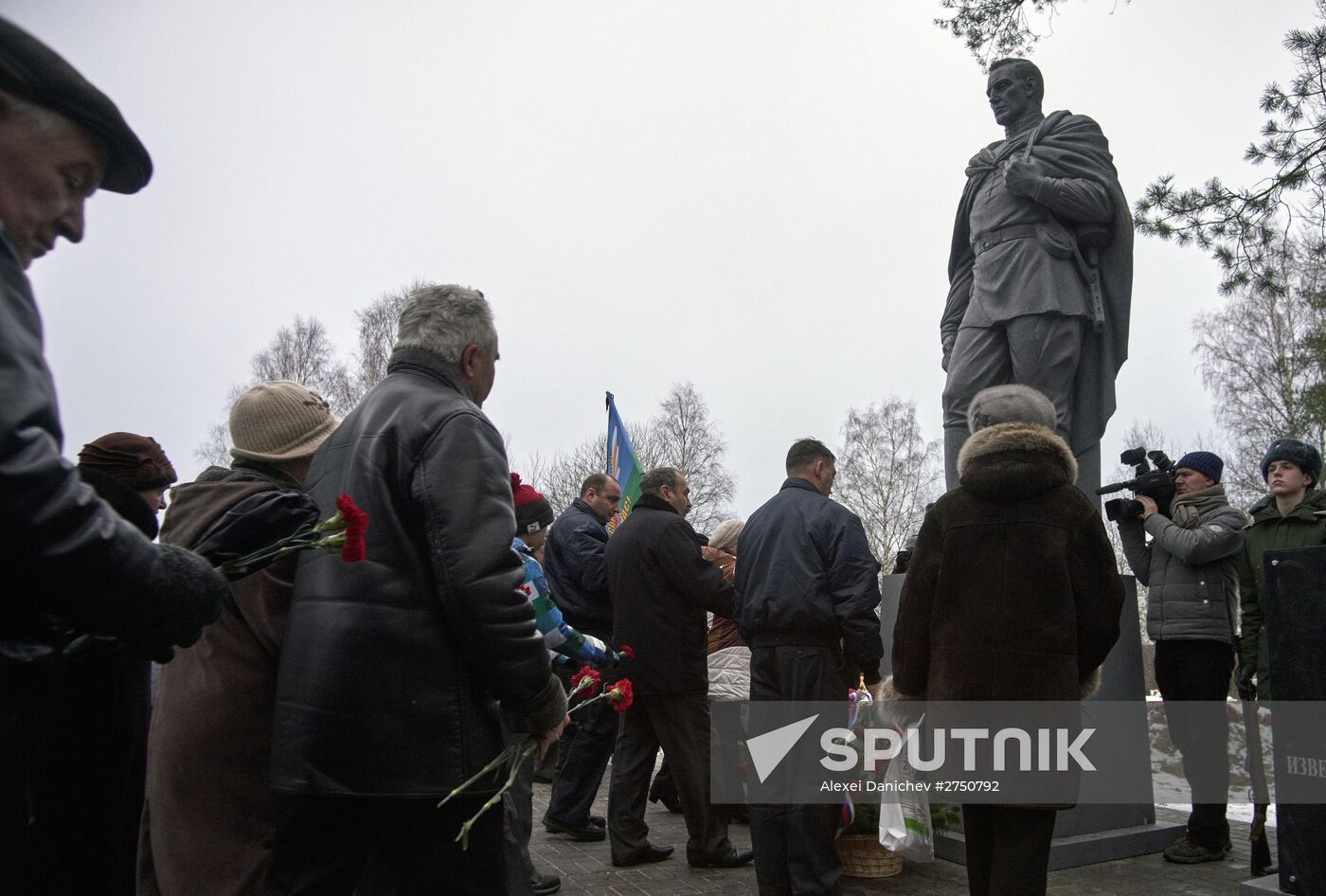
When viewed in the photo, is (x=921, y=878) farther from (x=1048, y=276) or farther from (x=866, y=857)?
(x=1048, y=276)

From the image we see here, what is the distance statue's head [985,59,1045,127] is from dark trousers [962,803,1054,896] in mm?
4014

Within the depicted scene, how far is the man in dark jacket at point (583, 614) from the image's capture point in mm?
6066

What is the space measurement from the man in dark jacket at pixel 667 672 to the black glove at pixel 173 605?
4.10 metres

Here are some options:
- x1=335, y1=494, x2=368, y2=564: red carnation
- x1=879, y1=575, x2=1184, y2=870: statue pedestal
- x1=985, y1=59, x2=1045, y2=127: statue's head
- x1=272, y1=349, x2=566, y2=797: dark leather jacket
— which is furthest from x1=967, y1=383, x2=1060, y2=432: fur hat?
x1=985, y1=59, x2=1045, y2=127: statue's head

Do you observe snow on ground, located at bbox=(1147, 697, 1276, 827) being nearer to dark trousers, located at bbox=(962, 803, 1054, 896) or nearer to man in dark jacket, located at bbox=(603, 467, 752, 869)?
man in dark jacket, located at bbox=(603, 467, 752, 869)

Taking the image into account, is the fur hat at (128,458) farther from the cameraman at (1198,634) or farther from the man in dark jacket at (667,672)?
the cameraman at (1198,634)

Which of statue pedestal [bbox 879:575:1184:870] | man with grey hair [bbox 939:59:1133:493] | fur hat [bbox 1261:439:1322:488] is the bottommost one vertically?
statue pedestal [bbox 879:575:1184:870]

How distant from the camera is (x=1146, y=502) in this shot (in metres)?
5.26

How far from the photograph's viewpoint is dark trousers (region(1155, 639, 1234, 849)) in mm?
5027

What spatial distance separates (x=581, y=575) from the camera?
21.1 feet

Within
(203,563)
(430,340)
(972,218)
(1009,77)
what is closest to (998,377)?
(972,218)

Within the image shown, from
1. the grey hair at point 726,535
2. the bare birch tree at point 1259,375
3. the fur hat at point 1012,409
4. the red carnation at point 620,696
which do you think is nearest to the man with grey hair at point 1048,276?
the grey hair at point 726,535

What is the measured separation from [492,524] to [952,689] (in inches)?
63.2

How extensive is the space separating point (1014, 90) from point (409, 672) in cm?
485
